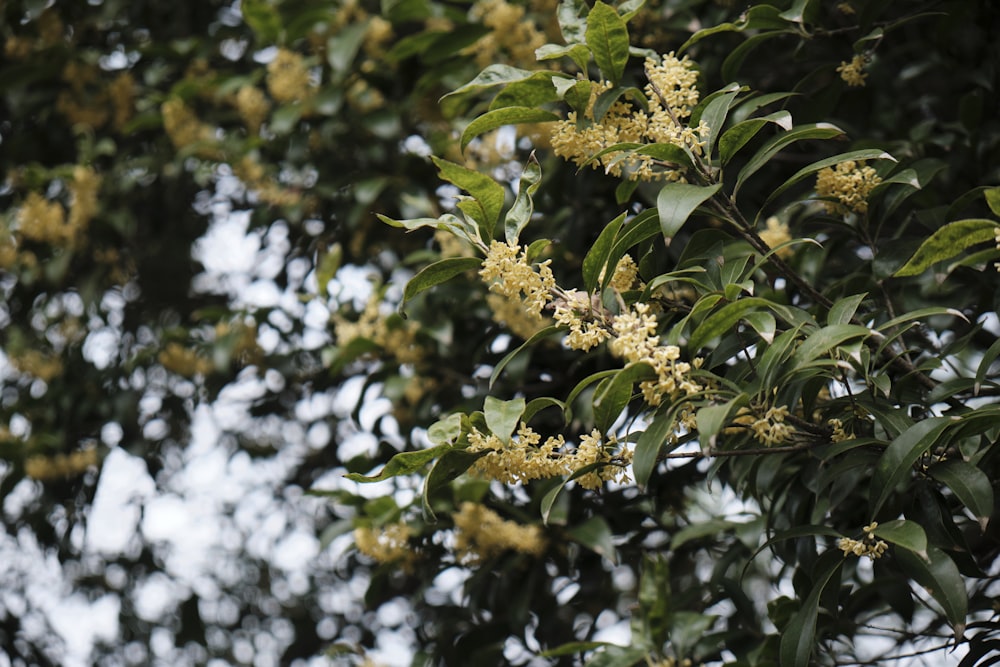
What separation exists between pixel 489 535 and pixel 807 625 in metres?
0.83

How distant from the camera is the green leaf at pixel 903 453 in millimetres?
1109

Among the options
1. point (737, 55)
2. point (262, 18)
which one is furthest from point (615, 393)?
point (262, 18)

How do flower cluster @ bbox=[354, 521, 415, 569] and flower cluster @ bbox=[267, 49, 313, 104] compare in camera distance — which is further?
flower cluster @ bbox=[267, 49, 313, 104]

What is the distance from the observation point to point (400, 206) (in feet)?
7.72

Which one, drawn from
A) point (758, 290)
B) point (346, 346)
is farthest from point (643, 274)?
point (346, 346)

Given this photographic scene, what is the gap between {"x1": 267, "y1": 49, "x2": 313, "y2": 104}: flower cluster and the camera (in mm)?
2459

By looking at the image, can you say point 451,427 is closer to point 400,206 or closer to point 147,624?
point 400,206

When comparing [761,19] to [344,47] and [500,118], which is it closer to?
[500,118]

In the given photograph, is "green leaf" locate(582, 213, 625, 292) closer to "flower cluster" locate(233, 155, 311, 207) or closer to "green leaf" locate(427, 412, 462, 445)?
"green leaf" locate(427, 412, 462, 445)

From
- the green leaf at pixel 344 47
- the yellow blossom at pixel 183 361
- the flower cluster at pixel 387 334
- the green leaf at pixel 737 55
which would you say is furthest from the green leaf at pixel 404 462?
the yellow blossom at pixel 183 361

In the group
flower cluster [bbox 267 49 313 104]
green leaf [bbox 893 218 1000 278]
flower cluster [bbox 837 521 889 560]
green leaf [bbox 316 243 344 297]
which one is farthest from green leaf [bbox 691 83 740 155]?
flower cluster [bbox 267 49 313 104]

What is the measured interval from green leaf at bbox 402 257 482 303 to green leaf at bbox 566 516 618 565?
0.76 metres

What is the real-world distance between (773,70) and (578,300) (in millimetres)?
1280

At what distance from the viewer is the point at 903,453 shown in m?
1.12
